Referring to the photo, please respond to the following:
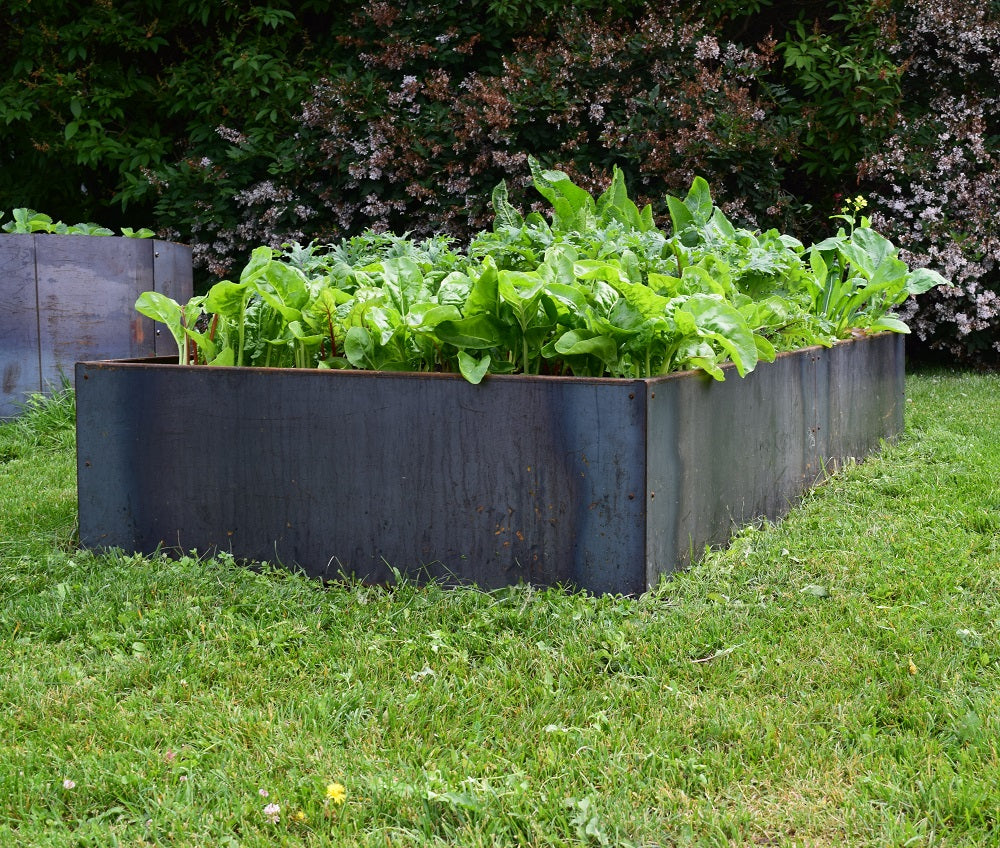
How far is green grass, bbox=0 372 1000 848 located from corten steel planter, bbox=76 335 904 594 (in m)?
0.11

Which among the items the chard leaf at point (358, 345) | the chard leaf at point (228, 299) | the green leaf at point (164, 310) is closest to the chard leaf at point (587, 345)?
the chard leaf at point (358, 345)

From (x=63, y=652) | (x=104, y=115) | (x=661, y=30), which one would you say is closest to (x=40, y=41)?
(x=104, y=115)

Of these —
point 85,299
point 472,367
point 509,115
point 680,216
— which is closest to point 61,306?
point 85,299

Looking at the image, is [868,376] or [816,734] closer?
[816,734]

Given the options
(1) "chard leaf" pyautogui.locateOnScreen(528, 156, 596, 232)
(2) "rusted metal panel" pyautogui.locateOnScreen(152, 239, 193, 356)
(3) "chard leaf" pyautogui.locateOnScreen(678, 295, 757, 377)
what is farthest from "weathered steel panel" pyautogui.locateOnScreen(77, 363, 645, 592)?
(2) "rusted metal panel" pyautogui.locateOnScreen(152, 239, 193, 356)

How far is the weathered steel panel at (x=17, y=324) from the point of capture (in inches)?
210

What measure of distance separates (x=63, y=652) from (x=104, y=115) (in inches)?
287

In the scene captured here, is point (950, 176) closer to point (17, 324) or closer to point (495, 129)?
point (495, 129)

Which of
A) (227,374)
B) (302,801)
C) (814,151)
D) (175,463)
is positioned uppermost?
(814,151)

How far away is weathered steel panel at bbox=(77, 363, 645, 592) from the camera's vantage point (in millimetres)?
2543

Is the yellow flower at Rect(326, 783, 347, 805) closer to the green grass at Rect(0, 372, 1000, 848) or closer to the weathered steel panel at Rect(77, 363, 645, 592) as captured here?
the green grass at Rect(0, 372, 1000, 848)

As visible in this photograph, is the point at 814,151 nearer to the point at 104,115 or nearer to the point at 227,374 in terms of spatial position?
the point at 104,115

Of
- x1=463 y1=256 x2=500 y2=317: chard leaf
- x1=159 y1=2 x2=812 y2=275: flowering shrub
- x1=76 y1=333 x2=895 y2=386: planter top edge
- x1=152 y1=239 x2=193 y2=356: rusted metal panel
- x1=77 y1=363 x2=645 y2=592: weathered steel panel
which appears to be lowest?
x1=77 y1=363 x2=645 y2=592: weathered steel panel

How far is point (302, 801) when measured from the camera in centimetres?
169
